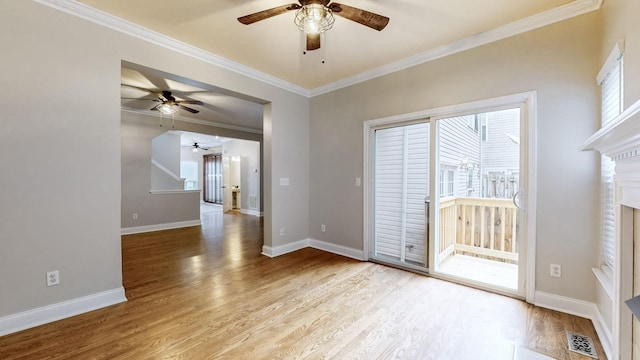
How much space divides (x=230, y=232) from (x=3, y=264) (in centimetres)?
381

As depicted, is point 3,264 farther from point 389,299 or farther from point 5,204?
point 389,299

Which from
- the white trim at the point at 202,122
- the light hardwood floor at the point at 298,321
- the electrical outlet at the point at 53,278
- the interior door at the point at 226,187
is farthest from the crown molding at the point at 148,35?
the interior door at the point at 226,187

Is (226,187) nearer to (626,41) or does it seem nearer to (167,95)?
(167,95)

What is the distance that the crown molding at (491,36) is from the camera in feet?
7.10

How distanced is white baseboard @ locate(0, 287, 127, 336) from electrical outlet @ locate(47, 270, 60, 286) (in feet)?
0.60

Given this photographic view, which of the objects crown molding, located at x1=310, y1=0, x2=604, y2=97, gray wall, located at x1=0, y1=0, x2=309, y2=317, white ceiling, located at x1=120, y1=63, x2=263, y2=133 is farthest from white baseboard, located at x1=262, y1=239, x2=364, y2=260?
crown molding, located at x1=310, y1=0, x2=604, y2=97

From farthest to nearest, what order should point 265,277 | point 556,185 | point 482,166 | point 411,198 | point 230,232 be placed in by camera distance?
point 230,232, point 482,166, point 411,198, point 265,277, point 556,185

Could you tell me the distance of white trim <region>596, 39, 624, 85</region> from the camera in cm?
166

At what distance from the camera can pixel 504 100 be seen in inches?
99.7

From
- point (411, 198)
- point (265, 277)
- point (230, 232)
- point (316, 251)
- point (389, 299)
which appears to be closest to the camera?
point (389, 299)

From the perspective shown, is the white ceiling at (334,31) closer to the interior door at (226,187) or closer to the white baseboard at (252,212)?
the white baseboard at (252,212)

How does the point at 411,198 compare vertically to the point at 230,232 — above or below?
above

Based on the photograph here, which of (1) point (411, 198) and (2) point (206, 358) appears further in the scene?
(1) point (411, 198)

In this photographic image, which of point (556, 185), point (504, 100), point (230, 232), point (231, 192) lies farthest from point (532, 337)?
point (231, 192)
